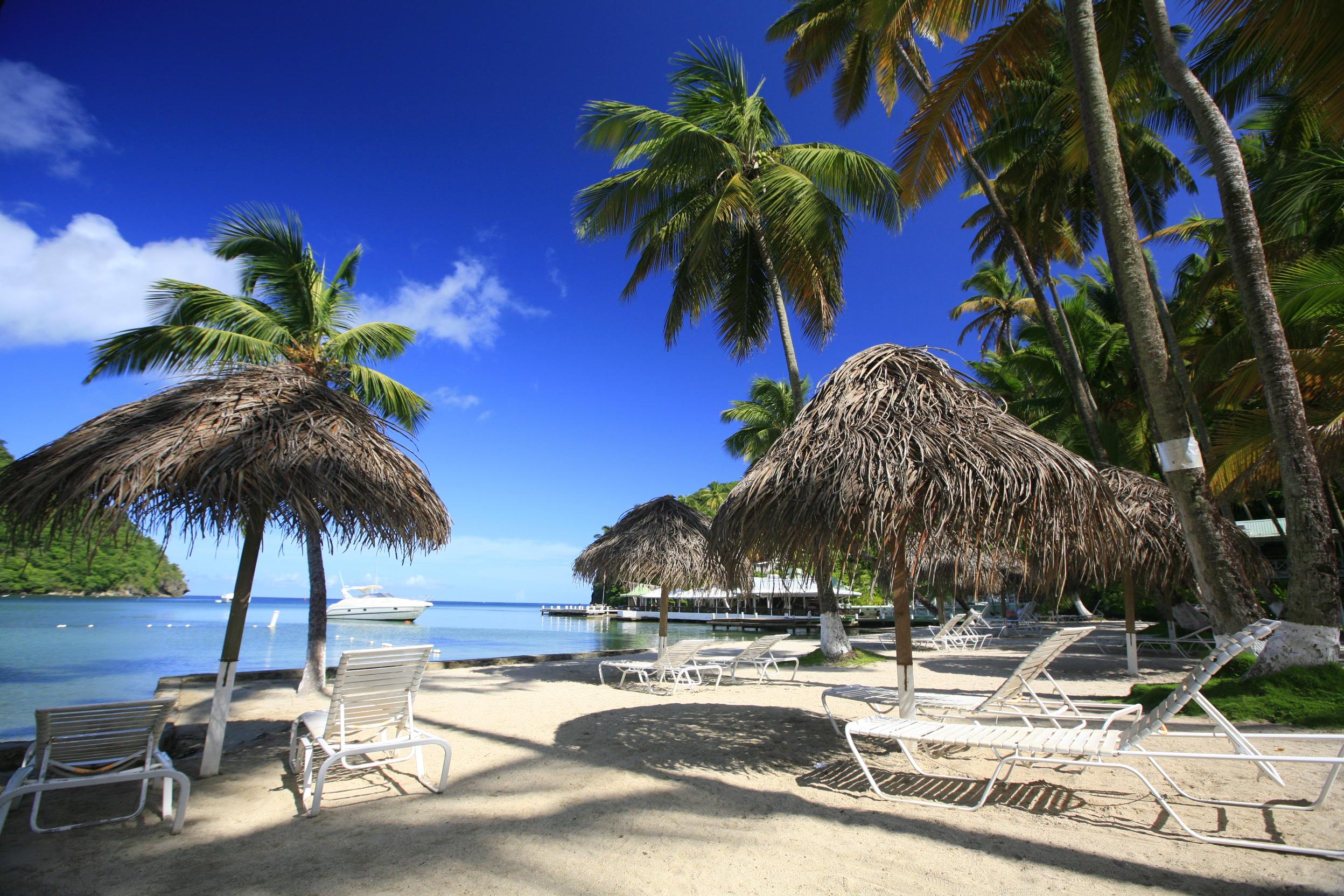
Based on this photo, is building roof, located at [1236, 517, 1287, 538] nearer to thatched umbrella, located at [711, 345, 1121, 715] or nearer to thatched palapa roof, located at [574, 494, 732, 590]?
thatched palapa roof, located at [574, 494, 732, 590]

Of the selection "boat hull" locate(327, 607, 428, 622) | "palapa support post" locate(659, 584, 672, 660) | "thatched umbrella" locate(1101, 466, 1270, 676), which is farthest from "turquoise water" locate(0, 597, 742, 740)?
"thatched umbrella" locate(1101, 466, 1270, 676)

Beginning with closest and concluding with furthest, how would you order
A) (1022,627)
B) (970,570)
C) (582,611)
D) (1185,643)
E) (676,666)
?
(970,570), (676,666), (1185,643), (1022,627), (582,611)

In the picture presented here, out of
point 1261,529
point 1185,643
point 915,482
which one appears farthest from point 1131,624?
point 1261,529

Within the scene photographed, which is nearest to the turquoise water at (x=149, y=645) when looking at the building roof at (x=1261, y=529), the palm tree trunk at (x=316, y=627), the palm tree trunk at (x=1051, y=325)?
the palm tree trunk at (x=316, y=627)

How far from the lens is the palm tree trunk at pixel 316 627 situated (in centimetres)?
877

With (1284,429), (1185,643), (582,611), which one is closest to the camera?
(1284,429)

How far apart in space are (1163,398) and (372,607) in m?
53.0

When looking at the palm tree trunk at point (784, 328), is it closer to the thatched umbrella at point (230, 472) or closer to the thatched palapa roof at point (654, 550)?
the thatched palapa roof at point (654, 550)

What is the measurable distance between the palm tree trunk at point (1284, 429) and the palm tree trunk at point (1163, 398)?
0.43 meters

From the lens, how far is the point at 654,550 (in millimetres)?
10539

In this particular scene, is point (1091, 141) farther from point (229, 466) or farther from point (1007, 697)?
point (229, 466)

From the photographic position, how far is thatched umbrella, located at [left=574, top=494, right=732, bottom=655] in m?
10.4

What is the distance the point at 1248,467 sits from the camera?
10297 mm

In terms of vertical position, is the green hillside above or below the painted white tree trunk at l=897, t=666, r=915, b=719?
above
